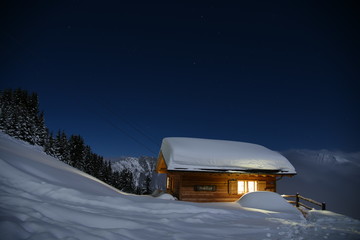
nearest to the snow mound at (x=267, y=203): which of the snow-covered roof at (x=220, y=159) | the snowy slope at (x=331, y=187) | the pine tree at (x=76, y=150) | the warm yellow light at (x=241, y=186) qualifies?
the snow-covered roof at (x=220, y=159)

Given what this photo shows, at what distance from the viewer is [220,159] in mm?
16516

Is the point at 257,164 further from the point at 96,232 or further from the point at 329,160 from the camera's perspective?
the point at 329,160

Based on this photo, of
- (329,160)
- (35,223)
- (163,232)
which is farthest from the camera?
(329,160)

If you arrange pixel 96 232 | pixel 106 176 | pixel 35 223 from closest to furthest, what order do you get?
pixel 35 223, pixel 96 232, pixel 106 176

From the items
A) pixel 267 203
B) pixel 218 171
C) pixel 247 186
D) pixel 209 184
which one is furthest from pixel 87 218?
pixel 247 186

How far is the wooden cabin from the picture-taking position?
15.4 m

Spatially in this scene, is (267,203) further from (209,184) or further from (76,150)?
(76,150)

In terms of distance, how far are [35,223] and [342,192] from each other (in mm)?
168213

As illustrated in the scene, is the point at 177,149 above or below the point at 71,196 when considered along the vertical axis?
above

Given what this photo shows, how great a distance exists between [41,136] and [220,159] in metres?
49.6

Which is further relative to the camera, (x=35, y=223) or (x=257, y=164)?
(x=257, y=164)

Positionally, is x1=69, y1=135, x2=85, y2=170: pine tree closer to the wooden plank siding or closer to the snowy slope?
the wooden plank siding

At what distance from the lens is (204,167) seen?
15312 millimetres

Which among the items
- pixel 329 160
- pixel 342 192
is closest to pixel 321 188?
pixel 342 192
